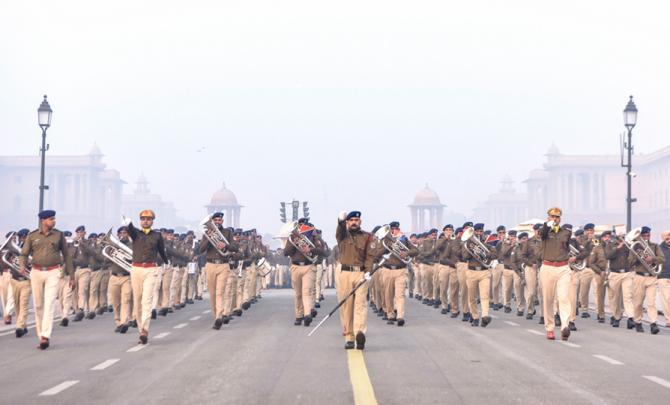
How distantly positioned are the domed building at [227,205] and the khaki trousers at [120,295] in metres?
153

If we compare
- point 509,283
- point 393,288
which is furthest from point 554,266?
point 509,283

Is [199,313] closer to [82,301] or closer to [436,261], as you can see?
[82,301]

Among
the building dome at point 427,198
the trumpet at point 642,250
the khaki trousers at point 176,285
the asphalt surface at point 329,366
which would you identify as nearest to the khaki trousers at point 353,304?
the asphalt surface at point 329,366

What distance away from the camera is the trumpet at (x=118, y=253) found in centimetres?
2153

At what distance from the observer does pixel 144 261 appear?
1802 cm

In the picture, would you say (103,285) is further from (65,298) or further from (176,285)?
(176,285)

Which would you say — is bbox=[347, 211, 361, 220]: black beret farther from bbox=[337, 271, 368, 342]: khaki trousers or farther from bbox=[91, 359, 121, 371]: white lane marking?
bbox=[91, 359, 121, 371]: white lane marking

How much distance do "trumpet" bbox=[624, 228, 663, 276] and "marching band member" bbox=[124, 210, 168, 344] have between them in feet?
31.0

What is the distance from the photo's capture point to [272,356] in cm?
1515

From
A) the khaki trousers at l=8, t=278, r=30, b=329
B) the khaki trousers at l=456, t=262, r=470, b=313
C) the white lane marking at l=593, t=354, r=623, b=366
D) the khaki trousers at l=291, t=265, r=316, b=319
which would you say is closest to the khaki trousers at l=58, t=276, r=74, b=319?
the khaki trousers at l=8, t=278, r=30, b=329

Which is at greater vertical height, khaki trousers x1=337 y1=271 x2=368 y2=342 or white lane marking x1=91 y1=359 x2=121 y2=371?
khaki trousers x1=337 y1=271 x2=368 y2=342

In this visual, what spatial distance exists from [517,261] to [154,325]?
8.76m

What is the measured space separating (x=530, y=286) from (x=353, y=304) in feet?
36.1

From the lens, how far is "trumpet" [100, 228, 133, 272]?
2153cm
